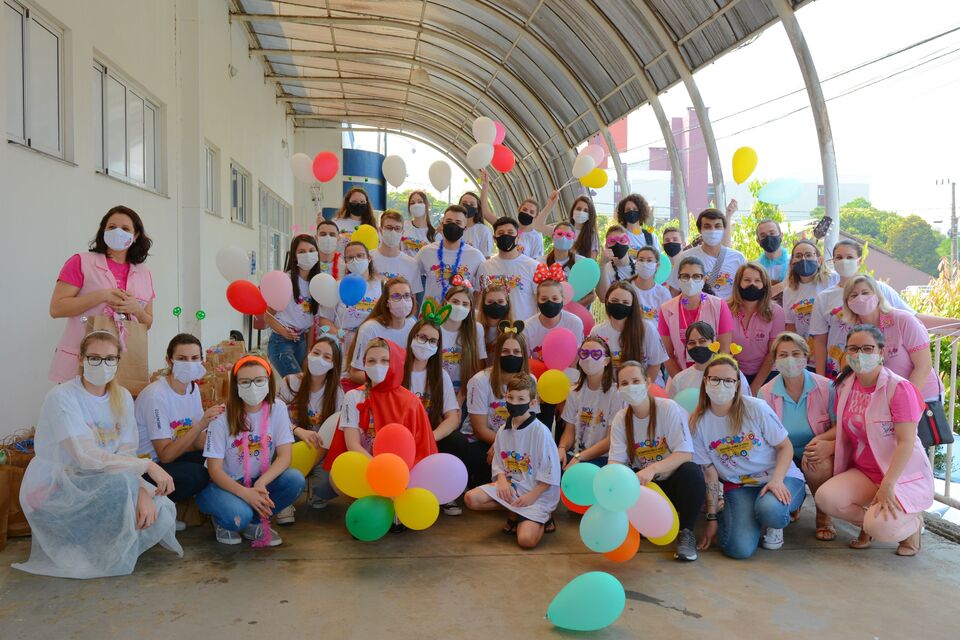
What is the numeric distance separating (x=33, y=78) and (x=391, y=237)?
2.50m

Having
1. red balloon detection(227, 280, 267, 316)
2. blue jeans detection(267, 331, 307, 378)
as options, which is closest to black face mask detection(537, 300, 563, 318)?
blue jeans detection(267, 331, 307, 378)

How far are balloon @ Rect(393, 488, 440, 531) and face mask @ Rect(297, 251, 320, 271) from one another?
2416mm

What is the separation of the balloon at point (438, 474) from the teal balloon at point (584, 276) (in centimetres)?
213

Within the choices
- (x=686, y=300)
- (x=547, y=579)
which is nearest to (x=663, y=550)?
(x=547, y=579)

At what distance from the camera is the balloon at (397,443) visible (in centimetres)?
386

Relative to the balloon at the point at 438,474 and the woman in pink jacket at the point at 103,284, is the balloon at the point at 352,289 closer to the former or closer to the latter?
the woman in pink jacket at the point at 103,284

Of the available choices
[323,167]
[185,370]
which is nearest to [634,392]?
[185,370]

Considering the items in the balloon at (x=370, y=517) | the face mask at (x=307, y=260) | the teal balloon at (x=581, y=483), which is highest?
the face mask at (x=307, y=260)

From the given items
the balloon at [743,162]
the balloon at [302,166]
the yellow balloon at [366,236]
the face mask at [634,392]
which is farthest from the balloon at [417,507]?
the balloon at [302,166]

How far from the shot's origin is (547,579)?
359 cm

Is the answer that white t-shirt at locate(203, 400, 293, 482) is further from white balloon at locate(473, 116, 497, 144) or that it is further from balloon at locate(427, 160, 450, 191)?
balloon at locate(427, 160, 450, 191)

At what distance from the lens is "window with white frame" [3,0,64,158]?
4.96 m

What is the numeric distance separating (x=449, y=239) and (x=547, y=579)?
2.85 m

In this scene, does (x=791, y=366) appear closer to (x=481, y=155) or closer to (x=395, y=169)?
(x=481, y=155)
